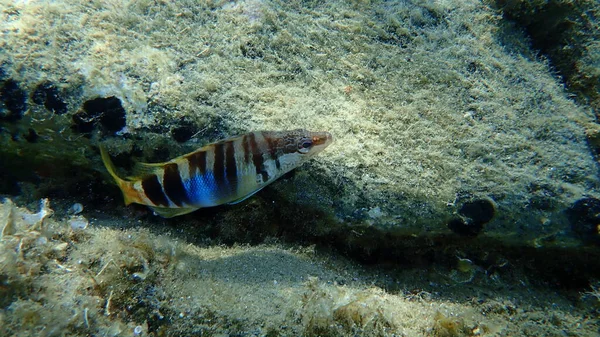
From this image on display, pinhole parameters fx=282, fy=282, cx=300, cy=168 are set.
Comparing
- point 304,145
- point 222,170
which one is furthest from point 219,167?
point 304,145

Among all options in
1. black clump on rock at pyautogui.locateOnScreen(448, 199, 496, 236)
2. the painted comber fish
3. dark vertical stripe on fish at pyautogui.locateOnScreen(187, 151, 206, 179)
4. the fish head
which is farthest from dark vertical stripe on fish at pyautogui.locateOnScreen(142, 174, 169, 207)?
black clump on rock at pyautogui.locateOnScreen(448, 199, 496, 236)

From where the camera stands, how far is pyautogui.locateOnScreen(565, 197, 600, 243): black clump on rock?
2.54 meters

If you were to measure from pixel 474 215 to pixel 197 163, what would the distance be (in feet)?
8.26

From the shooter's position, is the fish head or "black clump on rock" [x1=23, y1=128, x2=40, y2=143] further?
"black clump on rock" [x1=23, y1=128, x2=40, y2=143]

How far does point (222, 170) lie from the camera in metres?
2.29

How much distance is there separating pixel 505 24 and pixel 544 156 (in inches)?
74.4

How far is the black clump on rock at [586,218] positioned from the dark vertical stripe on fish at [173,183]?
3456 millimetres

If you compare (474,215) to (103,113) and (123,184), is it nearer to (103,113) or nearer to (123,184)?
(123,184)

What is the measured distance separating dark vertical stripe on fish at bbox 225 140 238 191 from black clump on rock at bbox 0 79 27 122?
2.18 m

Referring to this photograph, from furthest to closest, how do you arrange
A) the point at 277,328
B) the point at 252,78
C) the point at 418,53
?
the point at 418,53
the point at 252,78
the point at 277,328

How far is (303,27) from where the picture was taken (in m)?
3.27

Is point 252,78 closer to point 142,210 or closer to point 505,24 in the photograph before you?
point 142,210

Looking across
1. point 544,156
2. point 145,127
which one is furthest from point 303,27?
point 544,156

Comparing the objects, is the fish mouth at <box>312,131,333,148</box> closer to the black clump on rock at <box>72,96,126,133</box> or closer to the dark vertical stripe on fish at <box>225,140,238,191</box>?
the dark vertical stripe on fish at <box>225,140,238,191</box>
